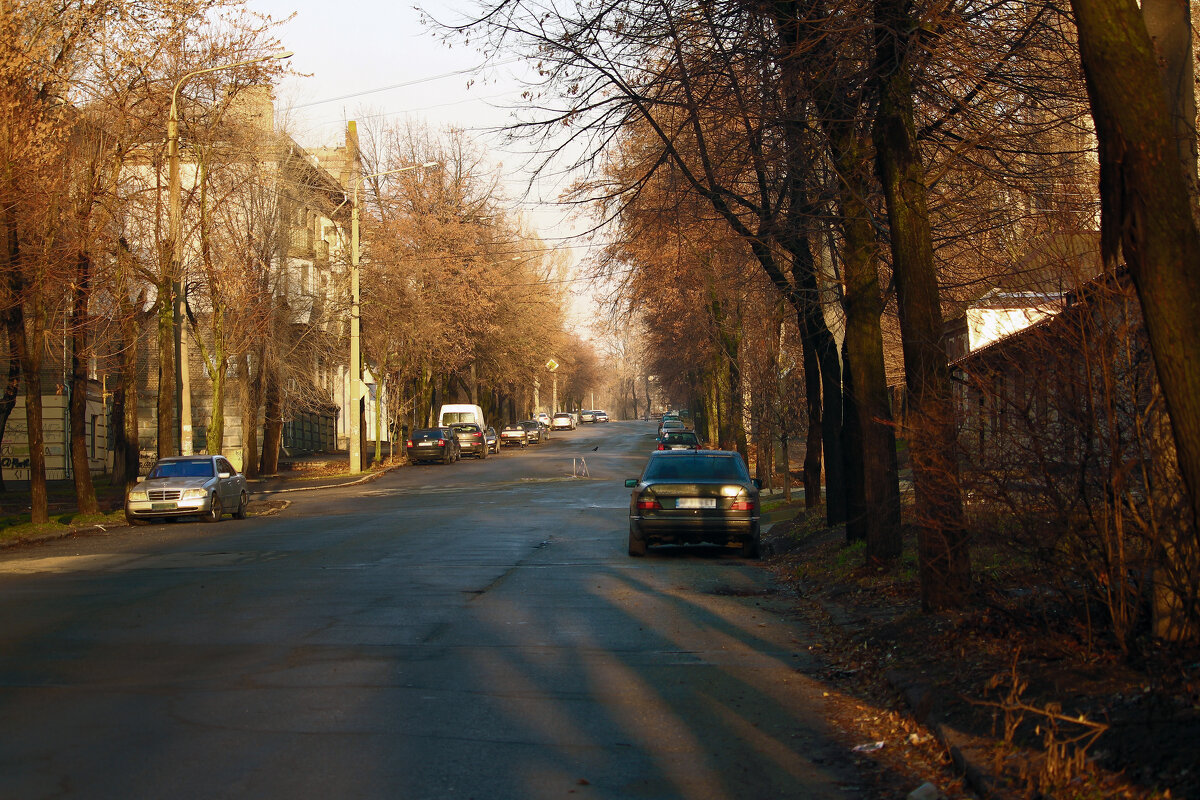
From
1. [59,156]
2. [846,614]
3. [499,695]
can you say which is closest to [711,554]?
→ [846,614]

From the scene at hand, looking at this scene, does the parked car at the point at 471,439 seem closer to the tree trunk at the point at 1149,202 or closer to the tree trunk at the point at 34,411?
the tree trunk at the point at 34,411

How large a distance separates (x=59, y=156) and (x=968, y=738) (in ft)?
71.0

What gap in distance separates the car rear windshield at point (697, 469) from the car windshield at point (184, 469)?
1247 centimetres

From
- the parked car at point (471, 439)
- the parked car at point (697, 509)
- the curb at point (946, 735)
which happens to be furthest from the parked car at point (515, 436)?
the curb at point (946, 735)

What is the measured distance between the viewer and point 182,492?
2402 centimetres

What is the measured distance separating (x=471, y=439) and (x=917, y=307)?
159ft

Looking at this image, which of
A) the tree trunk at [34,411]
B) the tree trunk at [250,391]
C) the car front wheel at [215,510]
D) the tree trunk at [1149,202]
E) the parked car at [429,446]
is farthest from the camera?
the parked car at [429,446]

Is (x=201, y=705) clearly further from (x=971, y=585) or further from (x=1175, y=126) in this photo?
(x=1175, y=126)

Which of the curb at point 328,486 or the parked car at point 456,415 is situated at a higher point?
the parked car at point 456,415

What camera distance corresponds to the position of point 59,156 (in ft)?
71.9

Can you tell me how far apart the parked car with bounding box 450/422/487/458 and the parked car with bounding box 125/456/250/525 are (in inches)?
1215

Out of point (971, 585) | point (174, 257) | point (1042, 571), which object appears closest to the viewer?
point (1042, 571)

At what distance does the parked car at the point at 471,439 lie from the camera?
5631cm

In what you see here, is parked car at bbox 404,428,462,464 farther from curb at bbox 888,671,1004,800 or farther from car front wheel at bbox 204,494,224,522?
curb at bbox 888,671,1004,800
